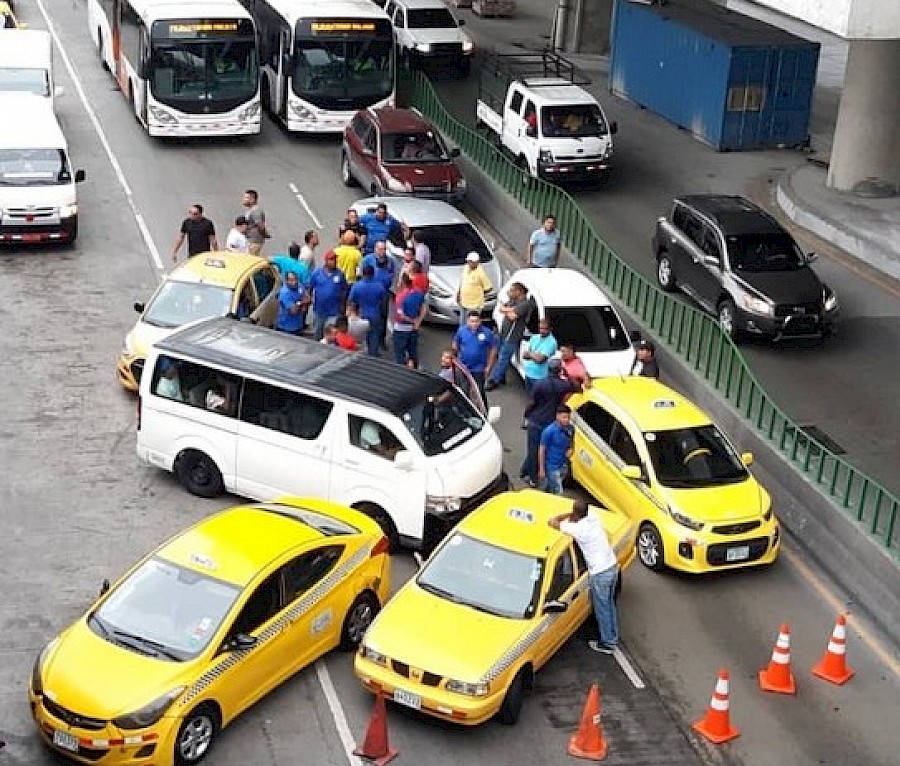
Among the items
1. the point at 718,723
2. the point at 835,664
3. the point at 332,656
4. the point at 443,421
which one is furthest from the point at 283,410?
the point at 835,664

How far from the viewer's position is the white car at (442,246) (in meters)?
24.4

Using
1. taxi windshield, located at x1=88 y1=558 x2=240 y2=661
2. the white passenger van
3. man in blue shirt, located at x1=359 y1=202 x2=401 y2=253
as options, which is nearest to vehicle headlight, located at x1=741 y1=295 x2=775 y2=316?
man in blue shirt, located at x1=359 y1=202 x2=401 y2=253

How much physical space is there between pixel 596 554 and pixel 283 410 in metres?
4.23

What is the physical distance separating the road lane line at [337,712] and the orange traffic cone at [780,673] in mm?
4155

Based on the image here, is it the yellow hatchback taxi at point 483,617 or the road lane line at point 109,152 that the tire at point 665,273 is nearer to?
the road lane line at point 109,152

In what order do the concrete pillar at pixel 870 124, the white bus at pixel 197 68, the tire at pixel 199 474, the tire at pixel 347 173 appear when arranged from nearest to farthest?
1. the tire at pixel 199 474
2. the concrete pillar at pixel 870 124
3. the tire at pixel 347 173
4. the white bus at pixel 197 68

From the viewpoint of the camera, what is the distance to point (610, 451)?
18766 millimetres

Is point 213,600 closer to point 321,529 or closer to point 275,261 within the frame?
point 321,529

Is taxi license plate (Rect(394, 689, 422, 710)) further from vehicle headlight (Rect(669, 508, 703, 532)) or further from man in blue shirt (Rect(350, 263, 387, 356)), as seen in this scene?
man in blue shirt (Rect(350, 263, 387, 356))

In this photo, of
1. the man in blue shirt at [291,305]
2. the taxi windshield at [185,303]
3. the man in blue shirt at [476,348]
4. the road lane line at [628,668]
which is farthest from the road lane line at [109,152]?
the road lane line at [628,668]

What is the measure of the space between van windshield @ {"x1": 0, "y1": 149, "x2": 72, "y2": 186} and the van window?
1050 centimetres

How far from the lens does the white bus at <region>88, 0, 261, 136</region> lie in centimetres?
3284

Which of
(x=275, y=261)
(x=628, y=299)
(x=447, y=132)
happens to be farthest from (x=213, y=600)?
(x=447, y=132)

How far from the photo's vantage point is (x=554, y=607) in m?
15.1
